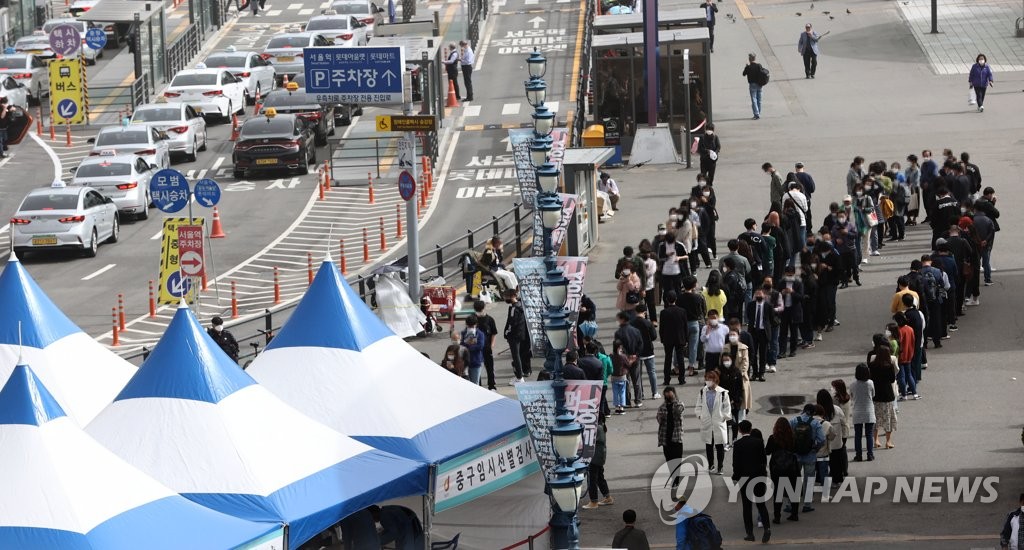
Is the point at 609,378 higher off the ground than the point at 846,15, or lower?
lower

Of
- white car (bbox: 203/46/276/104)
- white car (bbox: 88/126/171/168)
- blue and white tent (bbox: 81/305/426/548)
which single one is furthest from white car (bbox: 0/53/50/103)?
blue and white tent (bbox: 81/305/426/548)

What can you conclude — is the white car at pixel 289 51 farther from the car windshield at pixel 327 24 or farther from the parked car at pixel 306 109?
the parked car at pixel 306 109

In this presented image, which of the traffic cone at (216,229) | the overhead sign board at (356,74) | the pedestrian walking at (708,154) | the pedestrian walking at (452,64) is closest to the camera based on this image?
the overhead sign board at (356,74)

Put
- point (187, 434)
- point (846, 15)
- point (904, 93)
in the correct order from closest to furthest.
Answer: point (187, 434)
point (904, 93)
point (846, 15)

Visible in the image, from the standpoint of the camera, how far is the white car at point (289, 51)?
185 ft

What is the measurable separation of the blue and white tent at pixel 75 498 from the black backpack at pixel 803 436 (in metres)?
6.47

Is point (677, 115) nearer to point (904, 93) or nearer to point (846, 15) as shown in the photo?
point (904, 93)

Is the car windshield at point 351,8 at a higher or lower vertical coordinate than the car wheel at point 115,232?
higher

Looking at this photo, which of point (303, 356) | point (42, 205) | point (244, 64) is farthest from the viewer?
point (244, 64)

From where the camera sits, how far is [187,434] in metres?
18.2

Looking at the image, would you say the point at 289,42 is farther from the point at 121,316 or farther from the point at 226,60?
the point at 121,316

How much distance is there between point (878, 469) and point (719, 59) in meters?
35.6

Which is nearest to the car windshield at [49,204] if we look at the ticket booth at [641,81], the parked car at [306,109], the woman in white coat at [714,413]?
the parked car at [306,109]

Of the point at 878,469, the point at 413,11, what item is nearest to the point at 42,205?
the point at 878,469
